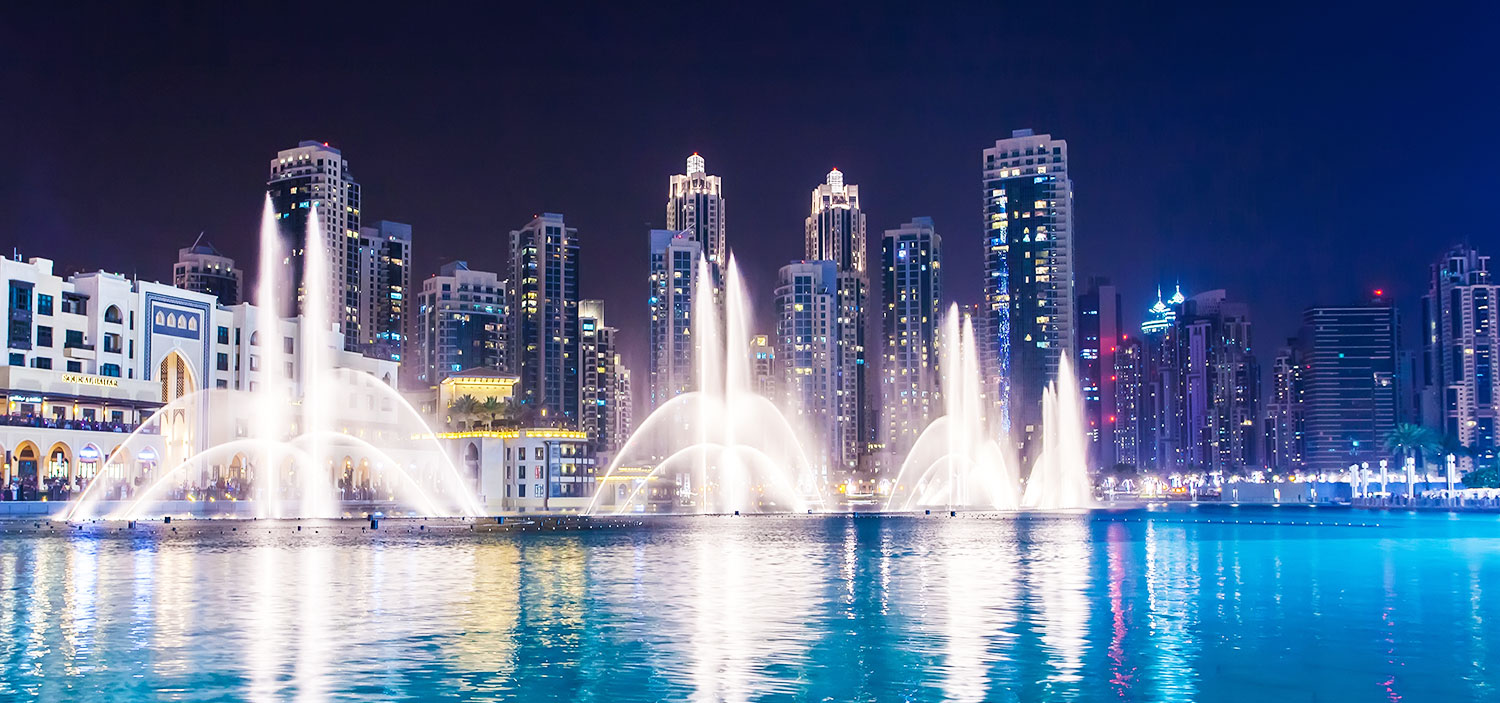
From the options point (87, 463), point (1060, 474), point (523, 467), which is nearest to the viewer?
point (87, 463)

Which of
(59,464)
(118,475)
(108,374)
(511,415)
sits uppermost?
(108,374)

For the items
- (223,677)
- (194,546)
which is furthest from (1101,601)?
(194,546)

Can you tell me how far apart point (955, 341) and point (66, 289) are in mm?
77116

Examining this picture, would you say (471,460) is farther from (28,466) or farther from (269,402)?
(28,466)

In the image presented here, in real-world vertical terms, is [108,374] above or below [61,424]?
above

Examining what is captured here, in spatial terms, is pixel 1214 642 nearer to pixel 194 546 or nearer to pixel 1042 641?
pixel 1042 641

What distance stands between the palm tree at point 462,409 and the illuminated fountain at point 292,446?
3686 millimetres

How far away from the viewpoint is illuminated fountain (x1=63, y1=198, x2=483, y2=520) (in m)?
123

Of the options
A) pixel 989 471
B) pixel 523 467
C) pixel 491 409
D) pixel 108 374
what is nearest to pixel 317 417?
pixel 491 409

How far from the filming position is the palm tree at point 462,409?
6230 inches

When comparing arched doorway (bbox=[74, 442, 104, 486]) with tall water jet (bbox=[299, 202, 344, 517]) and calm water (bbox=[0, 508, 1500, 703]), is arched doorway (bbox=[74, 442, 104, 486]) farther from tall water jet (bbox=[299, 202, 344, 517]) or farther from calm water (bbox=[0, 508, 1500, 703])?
calm water (bbox=[0, 508, 1500, 703])

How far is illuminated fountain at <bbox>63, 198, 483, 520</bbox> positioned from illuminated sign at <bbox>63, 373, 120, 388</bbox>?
464 centimetres

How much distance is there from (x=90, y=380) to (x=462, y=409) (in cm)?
4461

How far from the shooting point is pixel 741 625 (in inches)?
1328
